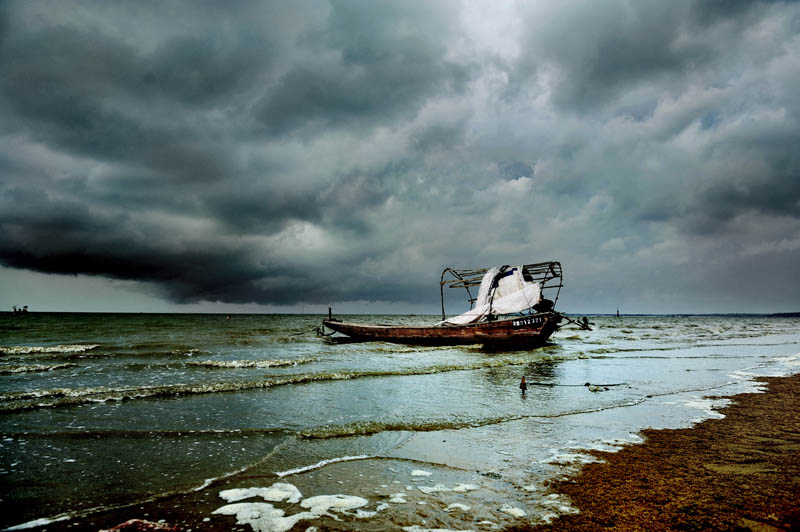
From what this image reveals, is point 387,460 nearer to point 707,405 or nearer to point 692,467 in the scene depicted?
point 692,467

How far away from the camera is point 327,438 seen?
28.1ft

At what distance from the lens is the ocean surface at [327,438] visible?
17.1 feet

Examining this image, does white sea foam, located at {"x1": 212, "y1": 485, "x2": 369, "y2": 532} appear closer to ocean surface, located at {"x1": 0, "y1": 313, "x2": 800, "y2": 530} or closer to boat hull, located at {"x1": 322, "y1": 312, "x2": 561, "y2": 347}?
ocean surface, located at {"x1": 0, "y1": 313, "x2": 800, "y2": 530}

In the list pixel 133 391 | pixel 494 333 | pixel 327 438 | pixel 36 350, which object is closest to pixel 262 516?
pixel 327 438

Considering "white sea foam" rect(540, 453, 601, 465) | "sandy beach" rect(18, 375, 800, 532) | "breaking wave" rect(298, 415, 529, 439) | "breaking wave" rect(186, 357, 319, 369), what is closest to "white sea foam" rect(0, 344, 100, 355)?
"breaking wave" rect(186, 357, 319, 369)

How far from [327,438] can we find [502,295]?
2635cm

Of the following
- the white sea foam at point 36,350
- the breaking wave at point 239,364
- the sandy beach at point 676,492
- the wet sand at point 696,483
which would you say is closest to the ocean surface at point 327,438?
the sandy beach at point 676,492

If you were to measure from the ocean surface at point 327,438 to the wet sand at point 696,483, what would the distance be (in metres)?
0.44

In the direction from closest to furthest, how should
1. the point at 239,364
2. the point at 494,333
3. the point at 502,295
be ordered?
the point at 239,364, the point at 494,333, the point at 502,295

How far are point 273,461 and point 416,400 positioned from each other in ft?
20.4

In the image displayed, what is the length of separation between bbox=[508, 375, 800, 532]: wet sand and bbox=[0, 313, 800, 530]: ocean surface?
0.44 metres

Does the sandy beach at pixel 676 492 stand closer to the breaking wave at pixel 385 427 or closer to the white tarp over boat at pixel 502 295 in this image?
the breaking wave at pixel 385 427

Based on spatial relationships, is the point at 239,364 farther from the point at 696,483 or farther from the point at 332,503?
the point at 696,483

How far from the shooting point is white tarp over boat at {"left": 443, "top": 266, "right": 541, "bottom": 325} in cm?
3167
